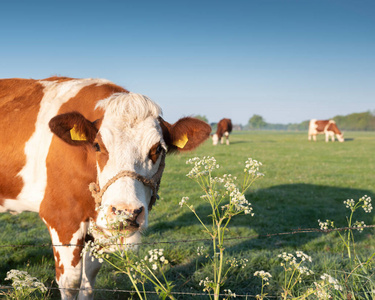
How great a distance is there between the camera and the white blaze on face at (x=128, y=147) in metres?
2.55

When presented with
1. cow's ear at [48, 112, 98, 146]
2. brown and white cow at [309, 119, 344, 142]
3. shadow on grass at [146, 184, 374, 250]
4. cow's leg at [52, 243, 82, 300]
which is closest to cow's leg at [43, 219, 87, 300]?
cow's leg at [52, 243, 82, 300]

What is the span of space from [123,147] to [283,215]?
626cm

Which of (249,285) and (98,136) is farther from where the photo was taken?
(249,285)

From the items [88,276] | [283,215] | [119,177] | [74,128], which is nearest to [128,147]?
[119,177]

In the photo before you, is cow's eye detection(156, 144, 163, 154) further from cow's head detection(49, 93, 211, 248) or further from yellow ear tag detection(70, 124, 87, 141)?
yellow ear tag detection(70, 124, 87, 141)

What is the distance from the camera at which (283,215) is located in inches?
312

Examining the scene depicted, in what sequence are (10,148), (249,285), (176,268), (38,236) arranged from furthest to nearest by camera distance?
(38,236), (176,268), (249,285), (10,148)

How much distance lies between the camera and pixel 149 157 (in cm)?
295

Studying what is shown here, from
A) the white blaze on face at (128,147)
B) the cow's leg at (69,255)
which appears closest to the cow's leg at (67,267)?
the cow's leg at (69,255)

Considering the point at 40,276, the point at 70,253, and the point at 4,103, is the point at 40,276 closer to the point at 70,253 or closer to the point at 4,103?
the point at 70,253

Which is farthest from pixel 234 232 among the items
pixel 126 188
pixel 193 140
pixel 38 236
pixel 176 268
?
pixel 126 188

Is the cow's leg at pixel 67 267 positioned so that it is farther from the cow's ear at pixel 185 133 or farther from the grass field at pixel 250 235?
the cow's ear at pixel 185 133

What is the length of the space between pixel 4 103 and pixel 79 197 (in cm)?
161

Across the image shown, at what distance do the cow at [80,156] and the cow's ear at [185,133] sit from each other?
0.5 inches
